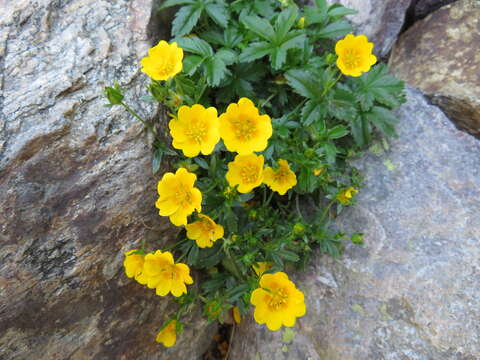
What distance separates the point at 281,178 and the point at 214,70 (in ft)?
2.42

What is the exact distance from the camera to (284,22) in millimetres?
2270

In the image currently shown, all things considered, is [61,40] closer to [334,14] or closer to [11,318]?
[11,318]

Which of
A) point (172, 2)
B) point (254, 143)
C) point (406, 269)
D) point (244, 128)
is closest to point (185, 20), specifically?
point (172, 2)

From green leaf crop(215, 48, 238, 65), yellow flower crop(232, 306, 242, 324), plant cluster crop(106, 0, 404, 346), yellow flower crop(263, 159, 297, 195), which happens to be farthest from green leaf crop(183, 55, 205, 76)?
yellow flower crop(232, 306, 242, 324)

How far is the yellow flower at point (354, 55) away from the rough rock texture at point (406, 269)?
0.60 metres

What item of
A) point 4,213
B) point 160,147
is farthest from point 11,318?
point 160,147

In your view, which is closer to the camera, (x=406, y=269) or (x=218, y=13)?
(x=406, y=269)

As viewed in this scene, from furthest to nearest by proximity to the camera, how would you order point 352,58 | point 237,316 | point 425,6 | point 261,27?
point 425,6
point 237,316
point 261,27
point 352,58

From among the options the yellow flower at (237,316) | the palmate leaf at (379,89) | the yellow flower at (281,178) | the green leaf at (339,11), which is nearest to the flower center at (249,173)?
the yellow flower at (281,178)

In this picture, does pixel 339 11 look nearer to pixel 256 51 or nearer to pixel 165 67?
pixel 256 51

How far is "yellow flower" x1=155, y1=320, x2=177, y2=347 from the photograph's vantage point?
220 centimetres

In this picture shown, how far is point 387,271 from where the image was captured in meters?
2.18

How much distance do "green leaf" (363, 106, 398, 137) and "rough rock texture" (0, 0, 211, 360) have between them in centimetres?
138

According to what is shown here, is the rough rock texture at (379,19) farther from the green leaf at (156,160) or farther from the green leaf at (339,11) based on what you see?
the green leaf at (156,160)
